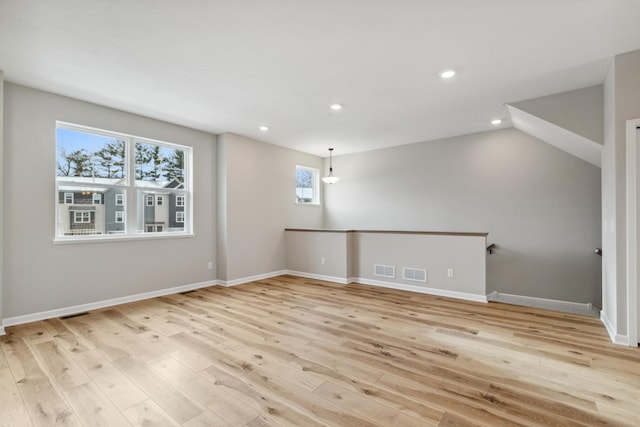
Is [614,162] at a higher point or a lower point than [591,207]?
higher

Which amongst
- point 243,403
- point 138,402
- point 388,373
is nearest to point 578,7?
point 388,373

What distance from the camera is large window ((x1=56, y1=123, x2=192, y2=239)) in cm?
385

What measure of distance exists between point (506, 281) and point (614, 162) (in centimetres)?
289

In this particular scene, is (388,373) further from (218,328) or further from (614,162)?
(614,162)

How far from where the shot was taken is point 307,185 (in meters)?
7.34

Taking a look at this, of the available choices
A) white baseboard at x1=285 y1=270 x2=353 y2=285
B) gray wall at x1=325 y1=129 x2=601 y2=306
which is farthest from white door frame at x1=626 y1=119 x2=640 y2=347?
white baseboard at x1=285 y1=270 x2=353 y2=285

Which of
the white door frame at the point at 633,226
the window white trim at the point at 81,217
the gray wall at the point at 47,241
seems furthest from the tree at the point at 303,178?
the white door frame at the point at 633,226

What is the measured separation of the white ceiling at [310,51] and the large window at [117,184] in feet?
1.91

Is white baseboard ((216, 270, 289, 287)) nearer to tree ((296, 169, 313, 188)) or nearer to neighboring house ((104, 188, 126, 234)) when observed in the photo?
neighboring house ((104, 188, 126, 234))

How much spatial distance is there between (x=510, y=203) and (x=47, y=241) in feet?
22.7

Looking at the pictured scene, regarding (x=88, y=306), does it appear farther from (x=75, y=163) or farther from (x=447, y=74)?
(x=447, y=74)

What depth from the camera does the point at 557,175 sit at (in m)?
4.76

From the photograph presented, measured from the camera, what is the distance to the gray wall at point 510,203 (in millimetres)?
4617

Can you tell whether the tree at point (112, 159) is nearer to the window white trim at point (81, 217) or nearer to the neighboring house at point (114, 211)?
the neighboring house at point (114, 211)
